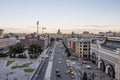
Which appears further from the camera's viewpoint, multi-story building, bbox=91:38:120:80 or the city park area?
the city park area

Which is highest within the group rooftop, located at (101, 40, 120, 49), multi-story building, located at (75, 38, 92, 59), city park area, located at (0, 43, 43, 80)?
rooftop, located at (101, 40, 120, 49)

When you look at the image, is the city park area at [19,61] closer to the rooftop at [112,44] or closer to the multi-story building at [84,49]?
the multi-story building at [84,49]

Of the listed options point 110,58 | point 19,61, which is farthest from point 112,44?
point 19,61

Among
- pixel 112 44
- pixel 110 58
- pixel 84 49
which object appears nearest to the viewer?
pixel 110 58

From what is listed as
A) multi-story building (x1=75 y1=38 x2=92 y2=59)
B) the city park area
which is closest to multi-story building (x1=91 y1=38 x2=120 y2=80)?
multi-story building (x1=75 y1=38 x2=92 y2=59)

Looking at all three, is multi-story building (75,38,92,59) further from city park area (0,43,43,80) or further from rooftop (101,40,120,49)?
rooftop (101,40,120,49)

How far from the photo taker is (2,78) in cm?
3122

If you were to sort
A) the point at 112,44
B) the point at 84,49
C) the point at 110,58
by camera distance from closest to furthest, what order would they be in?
the point at 110,58, the point at 112,44, the point at 84,49

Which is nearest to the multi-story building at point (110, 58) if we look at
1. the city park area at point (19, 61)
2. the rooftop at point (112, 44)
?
the rooftop at point (112, 44)

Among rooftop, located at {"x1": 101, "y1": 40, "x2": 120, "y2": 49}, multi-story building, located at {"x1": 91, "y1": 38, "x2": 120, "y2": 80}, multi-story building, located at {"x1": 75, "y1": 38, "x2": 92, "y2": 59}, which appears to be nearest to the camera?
multi-story building, located at {"x1": 91, "y1": 38, "x2": 120, "y2": 80}

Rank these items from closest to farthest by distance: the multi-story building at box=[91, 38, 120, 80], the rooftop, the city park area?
the multi-story building at box=[91, 38, 120, 80], the rooftop, the city park area

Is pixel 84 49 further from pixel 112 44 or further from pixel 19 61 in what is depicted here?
pixel 19 61

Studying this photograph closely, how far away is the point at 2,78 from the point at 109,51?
21.4 m

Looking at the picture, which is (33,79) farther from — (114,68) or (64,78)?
(114,68)
